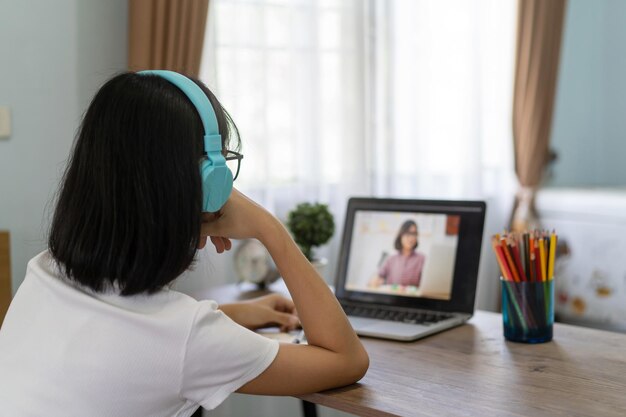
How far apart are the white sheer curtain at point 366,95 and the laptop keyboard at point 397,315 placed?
2.98 feet

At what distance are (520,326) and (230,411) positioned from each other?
127 cm

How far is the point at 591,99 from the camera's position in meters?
3.59

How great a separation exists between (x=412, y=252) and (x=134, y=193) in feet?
2.85

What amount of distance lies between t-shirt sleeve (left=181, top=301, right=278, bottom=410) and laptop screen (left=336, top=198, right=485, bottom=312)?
669 millimetres

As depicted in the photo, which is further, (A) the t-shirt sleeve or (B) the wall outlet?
(B) the wall outlet

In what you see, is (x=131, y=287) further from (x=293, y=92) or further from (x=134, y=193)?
→ (x=293, y=92)

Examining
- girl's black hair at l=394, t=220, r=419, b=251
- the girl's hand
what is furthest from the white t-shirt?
girl's black hair at l=394, t=220, r=419, b=251

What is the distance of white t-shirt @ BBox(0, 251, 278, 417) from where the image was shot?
3.17 ft

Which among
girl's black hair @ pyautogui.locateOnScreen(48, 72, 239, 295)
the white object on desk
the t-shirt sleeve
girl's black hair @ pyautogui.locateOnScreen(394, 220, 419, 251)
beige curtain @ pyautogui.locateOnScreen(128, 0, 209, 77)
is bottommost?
the white object on desk

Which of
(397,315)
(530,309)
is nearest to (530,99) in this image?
(397,315)

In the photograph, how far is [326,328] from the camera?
46.9 inches

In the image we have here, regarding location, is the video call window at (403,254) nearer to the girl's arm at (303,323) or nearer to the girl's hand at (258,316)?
the girl's hand at (258,316)

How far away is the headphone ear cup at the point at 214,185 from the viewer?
1.04 meters

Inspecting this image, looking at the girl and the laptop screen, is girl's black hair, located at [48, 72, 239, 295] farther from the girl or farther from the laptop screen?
the laptop screen
